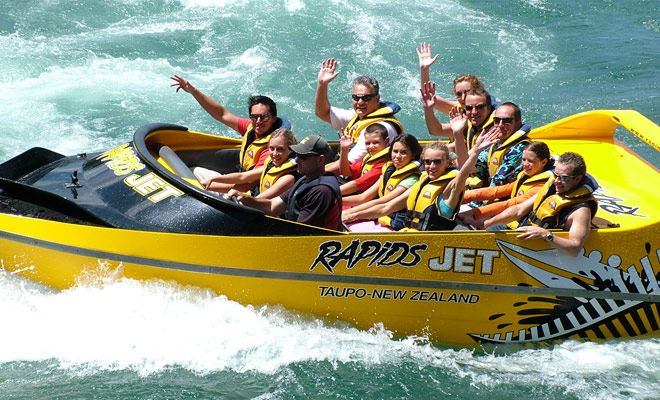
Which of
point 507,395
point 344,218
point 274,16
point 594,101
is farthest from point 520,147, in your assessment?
point 274,16

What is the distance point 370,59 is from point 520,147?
645cm

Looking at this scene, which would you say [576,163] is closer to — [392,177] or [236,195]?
[392,177]

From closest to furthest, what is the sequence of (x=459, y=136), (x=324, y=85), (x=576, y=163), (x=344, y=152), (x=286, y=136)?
(x=576, y=163)
(x=286, y=136)
(x=459, y=136)
(x=344, y=152)
(x=324, y=85)

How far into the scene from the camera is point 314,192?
181 inches

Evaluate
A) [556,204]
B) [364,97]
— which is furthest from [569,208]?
[364,97]

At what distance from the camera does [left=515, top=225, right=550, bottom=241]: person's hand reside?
14.8 feet

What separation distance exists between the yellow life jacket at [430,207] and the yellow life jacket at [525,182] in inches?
20.8

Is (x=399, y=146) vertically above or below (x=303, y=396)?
above

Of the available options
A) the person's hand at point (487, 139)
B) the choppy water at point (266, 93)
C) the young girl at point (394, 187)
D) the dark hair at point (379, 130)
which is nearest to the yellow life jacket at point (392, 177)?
the young girl at point (394, 187)

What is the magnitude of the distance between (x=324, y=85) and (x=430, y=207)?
79.3 inches

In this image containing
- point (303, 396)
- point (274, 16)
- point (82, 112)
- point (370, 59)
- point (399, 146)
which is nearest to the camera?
point (303, 396)

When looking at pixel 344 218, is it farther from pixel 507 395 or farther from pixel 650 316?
pixel 650 316

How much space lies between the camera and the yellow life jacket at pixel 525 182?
16.1 ft

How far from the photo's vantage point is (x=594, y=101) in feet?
33.3
